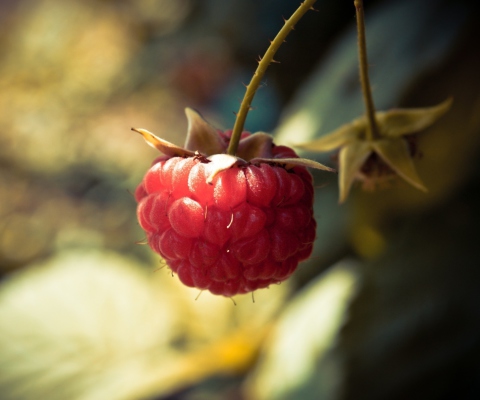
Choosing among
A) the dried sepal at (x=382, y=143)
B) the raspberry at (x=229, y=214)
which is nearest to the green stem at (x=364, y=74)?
the dried sepal at (x=382, y=143)

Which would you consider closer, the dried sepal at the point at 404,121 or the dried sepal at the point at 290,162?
the dried sepal at the point at 290,162

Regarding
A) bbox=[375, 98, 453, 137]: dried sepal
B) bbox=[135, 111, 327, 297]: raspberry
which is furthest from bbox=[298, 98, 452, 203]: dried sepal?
bbox=[135, 111, 327, 297]: raspberry

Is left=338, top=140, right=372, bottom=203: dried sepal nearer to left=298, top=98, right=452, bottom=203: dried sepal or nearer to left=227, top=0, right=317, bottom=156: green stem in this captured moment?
left=298, top=98, right=452, bottom=203: dried sepal

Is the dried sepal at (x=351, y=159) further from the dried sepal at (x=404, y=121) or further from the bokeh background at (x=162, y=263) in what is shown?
the bokeh background at (x=162, y=263)

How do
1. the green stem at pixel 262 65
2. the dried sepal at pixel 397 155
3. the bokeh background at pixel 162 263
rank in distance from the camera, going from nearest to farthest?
the green stem at pixel 262 65 < the dried sepal at pixel 397 155 < the bokeh background at pixel 162 263

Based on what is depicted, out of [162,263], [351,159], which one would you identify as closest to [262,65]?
[351,159]

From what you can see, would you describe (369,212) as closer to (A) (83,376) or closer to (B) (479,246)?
(B) (479,246)
